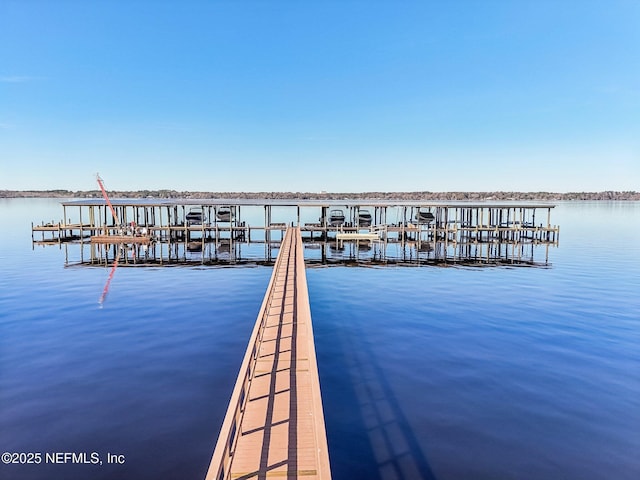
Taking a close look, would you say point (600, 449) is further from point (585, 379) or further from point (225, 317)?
point (225, 317)

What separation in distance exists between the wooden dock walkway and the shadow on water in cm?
155

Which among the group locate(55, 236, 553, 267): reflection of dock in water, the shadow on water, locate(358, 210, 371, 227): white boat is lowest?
the shadow on water

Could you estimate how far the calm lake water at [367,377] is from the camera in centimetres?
905

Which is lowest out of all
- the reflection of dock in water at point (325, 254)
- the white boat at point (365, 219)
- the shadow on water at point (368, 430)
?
→ the shadow on water at point (368, 430)

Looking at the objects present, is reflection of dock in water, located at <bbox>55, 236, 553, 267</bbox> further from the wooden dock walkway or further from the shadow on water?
the wooden dock walkway

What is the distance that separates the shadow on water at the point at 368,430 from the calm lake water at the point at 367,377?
4 centimetres

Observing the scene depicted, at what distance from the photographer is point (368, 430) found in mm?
10086

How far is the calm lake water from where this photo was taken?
905 cm

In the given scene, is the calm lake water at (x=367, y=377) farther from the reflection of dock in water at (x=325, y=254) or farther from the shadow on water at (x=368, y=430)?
the reflection of dock in water at (x=325, y=254)

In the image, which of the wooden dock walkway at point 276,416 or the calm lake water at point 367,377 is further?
the calm lake water at point 367,377

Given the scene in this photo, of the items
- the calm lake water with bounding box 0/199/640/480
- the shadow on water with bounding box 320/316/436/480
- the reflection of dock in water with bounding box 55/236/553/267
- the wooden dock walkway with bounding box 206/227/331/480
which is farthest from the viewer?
the reflection of dock in water with bounding box 55/236/553/267

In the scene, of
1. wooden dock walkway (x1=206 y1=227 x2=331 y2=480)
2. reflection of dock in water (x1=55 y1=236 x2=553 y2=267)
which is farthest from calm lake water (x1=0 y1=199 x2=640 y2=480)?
reflection of dock in water (x1=55 y1=236 x2=553 y2=267)

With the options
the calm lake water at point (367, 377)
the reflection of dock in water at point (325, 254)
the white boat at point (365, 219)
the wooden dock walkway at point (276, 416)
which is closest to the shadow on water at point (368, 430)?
the calm lake water at point (367, 377)

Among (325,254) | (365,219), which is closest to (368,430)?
(325,254)
